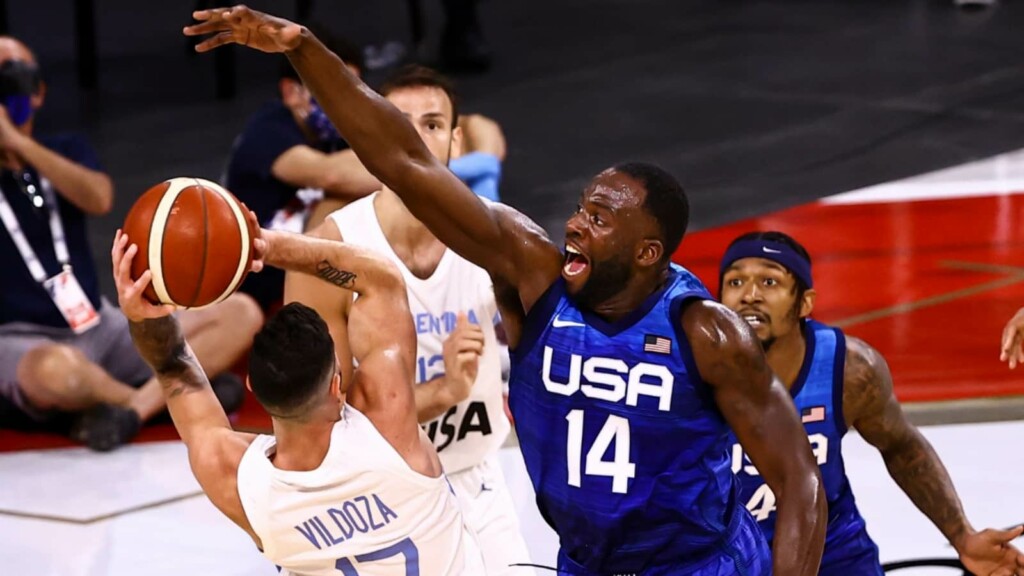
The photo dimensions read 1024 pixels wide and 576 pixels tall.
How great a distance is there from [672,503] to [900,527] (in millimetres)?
2570

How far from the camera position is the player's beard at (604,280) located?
3.81 meters

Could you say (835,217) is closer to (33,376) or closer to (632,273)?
(33,376)

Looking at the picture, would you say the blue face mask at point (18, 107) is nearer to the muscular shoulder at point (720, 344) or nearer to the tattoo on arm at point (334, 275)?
the tattoo on arm at point (334, 275)

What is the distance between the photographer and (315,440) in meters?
3.82

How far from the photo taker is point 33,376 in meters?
7.18

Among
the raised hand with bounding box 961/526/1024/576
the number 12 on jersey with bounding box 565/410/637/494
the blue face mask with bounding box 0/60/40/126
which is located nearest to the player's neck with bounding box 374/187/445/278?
the number 12 on jersey with bounding box 565/410/637/494

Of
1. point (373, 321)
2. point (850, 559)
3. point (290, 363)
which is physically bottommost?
point (850, 559)

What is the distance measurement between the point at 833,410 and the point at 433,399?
44.5 inches

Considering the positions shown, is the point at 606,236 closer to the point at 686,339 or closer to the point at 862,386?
the point at 686,339

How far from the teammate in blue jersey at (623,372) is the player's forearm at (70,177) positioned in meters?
3.77

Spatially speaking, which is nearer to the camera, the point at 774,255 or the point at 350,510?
the point at 350,510

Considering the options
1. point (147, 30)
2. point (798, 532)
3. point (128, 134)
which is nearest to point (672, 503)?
point (798, 532)

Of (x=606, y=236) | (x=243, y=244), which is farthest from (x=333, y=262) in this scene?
(x=606, y=236)

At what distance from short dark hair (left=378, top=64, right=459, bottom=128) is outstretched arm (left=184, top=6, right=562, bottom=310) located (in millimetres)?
1249
